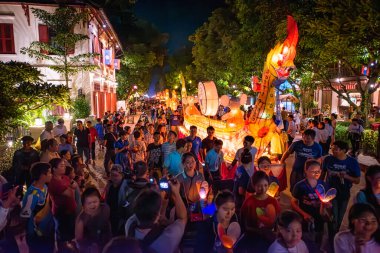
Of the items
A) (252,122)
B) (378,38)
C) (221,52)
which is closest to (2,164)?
(252,122)

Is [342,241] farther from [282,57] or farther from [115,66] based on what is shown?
[115,66]

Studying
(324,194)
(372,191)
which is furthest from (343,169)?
(324,194)

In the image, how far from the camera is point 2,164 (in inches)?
330

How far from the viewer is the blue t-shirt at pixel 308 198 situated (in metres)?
3.86

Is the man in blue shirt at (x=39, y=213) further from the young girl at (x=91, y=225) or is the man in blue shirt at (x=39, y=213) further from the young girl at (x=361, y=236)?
the young girl at (x=361, y=236)

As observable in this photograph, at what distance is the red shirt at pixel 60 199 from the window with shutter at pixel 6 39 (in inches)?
636

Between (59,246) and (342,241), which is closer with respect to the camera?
(342,241)

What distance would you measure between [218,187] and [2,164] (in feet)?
19.7

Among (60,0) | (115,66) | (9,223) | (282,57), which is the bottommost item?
(9,223)

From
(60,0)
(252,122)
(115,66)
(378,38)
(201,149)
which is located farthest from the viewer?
(115,66)

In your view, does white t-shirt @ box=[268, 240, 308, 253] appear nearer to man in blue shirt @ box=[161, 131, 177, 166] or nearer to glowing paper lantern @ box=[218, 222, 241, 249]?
glowing paper lantern @ box=[218, 222, 241, 249]

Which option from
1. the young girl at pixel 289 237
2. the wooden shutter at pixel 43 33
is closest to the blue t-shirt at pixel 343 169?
the young girl at pixel 289 237

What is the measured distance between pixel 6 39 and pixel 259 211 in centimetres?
1842

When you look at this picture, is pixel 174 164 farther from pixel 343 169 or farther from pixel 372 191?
pixel 372 191
